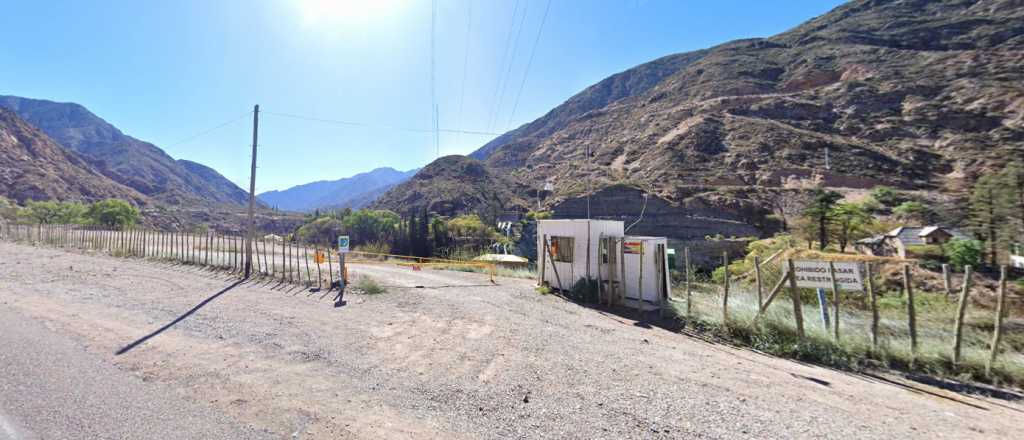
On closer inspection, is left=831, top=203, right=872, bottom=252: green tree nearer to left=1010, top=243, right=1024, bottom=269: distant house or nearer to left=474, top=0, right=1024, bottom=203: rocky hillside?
left=1010, top=243, right=1024, bottom=269: distant house

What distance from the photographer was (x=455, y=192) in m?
90.8

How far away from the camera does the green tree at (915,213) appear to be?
3925cm

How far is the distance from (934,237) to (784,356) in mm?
31554

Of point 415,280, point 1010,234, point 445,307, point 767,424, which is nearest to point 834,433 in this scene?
point 767,424

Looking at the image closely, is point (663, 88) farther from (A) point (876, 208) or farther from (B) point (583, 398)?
(B) point (583, 398)

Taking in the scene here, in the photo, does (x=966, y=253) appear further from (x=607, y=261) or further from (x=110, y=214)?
(x=110, y=214)

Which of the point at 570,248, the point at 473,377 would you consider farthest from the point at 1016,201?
the point at 473,377

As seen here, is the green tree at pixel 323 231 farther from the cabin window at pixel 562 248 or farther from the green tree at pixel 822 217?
the green tree at pixel 822 217

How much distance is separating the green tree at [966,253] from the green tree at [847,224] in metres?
5.56

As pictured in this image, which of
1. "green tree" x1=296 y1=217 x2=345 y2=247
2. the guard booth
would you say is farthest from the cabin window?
"green tree" x1=296 y1=217 x2=345 y2=247

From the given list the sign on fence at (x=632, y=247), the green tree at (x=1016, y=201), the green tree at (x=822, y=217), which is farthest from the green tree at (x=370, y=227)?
the green tree at (x=1016, y=201)

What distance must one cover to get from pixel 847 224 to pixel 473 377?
114 feet

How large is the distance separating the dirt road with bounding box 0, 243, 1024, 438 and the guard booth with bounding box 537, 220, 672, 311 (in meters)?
1.62

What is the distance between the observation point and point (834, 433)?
4.05 m
